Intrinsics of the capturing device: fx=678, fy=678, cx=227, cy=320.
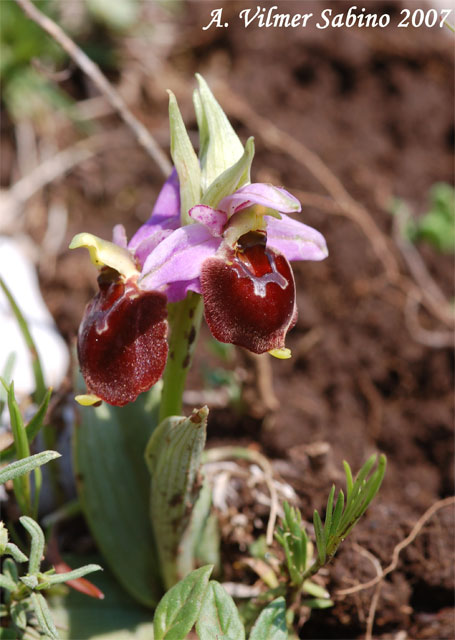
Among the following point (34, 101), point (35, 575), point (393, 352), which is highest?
point (34, 101)

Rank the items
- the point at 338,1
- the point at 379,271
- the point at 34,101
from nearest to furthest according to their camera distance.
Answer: the point at 379,271, the point at 34,101, the point at 338,1

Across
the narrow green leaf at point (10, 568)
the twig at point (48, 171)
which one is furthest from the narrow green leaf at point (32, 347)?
the twig at point (48, 171)

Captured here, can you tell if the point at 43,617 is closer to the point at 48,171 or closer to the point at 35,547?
the point at 35,547

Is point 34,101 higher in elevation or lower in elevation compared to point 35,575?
higher

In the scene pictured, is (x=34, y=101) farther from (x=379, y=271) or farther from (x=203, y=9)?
(x=379, y=271)

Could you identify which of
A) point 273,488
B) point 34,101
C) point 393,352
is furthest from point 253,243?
point 34,101

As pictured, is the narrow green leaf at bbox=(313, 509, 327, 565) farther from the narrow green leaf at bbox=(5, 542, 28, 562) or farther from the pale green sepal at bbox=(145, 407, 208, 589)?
the narrow green leaf at bbox=(5, 542, 28, 562)

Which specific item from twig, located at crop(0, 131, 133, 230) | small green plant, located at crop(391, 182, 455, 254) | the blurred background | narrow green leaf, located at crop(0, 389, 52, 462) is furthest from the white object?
small green plant, located at crop(391, 182, 455, 254)
